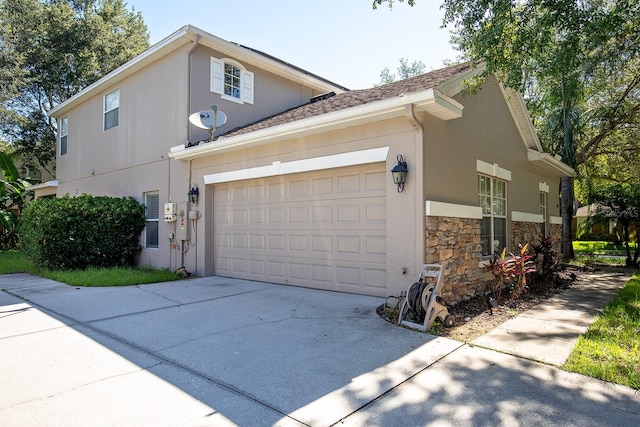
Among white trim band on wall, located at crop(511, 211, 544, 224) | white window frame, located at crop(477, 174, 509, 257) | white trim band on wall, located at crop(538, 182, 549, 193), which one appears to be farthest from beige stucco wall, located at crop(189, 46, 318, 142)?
white trim band on wall, located at crop(538, 182, 549, 193)

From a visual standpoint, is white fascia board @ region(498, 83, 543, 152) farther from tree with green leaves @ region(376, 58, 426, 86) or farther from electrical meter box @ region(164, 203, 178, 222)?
tree with green leaves @ region(376, 58, 426, 86)

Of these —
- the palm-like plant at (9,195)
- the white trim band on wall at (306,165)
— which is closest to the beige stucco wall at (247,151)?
the white trim band on wall at (306,165)

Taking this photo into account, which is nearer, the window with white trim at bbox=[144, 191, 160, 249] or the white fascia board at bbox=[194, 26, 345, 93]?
the white fascia board at bbox=[194, 26, 345, 93]

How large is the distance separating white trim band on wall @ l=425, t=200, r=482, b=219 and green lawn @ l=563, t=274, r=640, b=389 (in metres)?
2.46

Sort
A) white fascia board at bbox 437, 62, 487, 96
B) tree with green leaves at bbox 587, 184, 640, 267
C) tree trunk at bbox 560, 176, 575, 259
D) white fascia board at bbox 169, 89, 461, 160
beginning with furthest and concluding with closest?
1. tree trunk at bbox 560, 176, 575, 259
2. tree with green leaves at bbox 587, 184, 640, 267
3. white fascia board at bbox 437, 62, 487, 96
4. white fascia board at bbox 169, 89, 461, 160

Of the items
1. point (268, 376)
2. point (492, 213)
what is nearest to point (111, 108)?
point (492, 213)

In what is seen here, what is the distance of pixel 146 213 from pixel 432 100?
8.82 meters

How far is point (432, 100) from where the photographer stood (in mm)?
5609

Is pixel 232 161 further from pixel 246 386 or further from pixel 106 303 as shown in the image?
pixel 246 386

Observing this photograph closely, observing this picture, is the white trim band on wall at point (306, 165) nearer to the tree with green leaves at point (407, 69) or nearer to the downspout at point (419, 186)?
the downspout at point (419, 186)

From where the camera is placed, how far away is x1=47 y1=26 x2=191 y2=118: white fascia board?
9.73m

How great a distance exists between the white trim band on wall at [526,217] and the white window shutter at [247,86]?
7.68m

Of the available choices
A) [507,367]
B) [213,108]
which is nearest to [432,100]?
[507,367]

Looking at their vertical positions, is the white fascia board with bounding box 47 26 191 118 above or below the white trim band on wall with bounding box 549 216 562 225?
above
